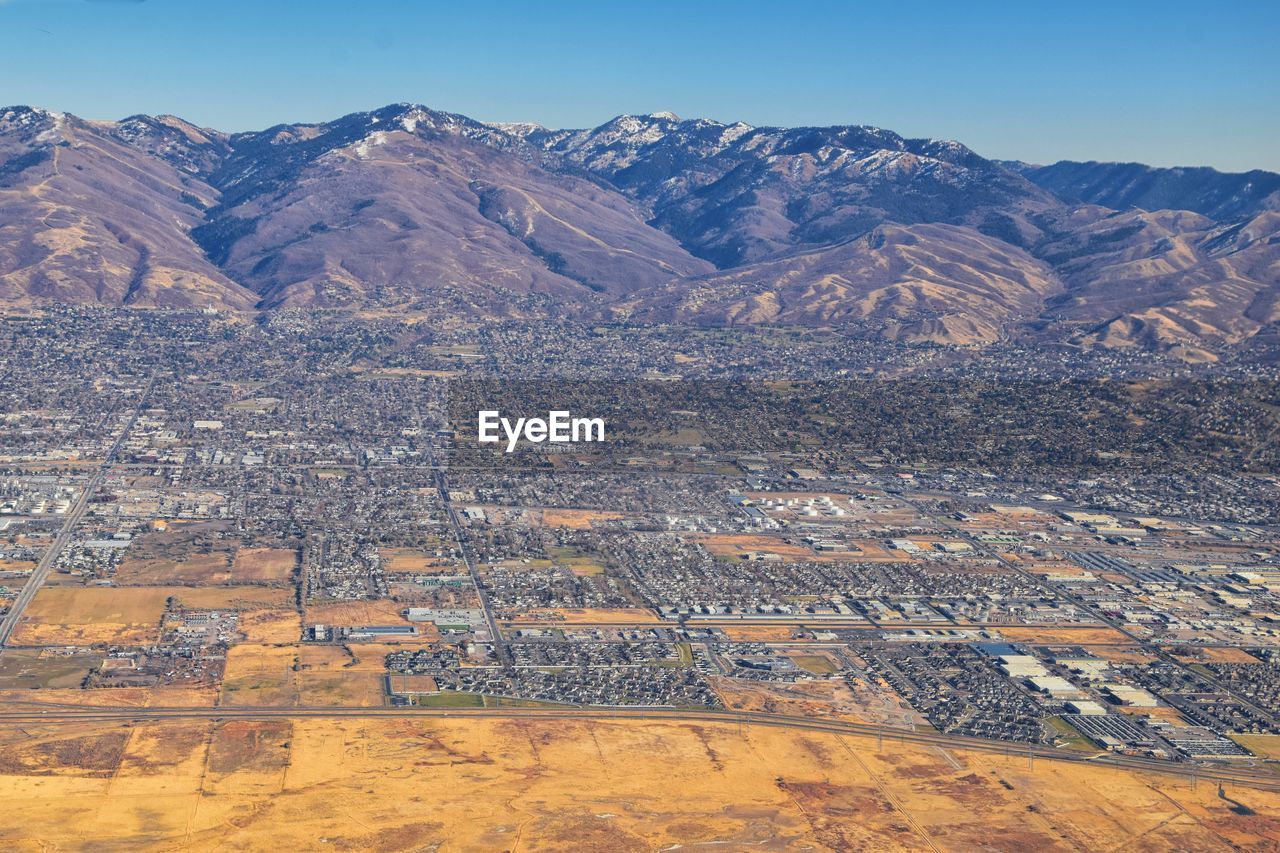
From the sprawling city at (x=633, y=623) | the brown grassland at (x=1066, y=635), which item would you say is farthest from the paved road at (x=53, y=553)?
the brown grassland at (x=1066, y=635)

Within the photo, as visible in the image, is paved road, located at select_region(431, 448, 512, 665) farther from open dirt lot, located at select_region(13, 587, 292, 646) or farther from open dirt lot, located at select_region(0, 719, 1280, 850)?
open dirt lot, located at select_region(13, 587, 292, 646)

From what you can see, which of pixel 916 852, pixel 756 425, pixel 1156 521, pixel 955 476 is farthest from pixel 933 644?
pixel 756 425

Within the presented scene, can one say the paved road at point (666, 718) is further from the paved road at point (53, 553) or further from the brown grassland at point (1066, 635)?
the brown grassland at point (1066, 635)

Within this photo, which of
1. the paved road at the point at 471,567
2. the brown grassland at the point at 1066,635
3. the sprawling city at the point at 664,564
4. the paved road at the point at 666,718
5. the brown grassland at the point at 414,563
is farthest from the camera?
the brown grassland at the point at 414,563

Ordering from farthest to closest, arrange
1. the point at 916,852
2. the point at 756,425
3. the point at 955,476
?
the point at 756,425
the point at 955,476
the point at 916,852

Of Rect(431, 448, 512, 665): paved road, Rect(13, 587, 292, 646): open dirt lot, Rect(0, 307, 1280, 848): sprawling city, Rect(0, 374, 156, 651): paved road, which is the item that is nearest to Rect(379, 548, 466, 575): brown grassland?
Rect(0, 307, 1280, 848): sprawling city

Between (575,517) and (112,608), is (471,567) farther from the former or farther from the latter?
(112,608)

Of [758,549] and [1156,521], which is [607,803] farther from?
[1156,521]
